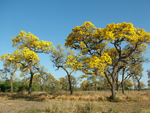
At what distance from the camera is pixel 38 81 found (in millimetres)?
41531

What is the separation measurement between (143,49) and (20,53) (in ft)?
52.6

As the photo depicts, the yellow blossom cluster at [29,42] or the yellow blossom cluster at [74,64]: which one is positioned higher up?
the yellow blossom cluster at [29,42]

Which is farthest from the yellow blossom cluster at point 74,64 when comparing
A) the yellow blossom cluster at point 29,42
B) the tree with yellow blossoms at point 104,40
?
the yellow blossom cluster at point 29,42

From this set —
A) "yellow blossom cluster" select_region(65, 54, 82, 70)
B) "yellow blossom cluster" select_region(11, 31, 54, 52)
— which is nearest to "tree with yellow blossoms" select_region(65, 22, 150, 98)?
"yellow blossom cluster" select_region(65, 54, 82, 70)

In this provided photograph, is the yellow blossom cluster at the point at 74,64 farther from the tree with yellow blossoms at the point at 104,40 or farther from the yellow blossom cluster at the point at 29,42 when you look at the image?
the yellow blossom cluster at the point at 29,42

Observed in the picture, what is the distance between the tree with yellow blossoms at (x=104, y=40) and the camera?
12.7 metres

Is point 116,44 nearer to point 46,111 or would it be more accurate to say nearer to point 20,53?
point 46,111

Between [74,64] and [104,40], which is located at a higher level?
[104,40]

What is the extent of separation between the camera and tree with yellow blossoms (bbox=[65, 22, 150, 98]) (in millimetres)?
12664

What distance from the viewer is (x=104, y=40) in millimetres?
14000

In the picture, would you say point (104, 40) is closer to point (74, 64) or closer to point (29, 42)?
point (74, 64)

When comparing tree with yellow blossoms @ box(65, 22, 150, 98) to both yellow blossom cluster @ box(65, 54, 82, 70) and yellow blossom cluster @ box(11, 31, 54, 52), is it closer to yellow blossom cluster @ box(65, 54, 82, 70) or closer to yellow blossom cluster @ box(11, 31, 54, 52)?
yellow blossom cluster @ box(65, 54, 82, 70)

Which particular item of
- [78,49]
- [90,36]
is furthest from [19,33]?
[90,36]

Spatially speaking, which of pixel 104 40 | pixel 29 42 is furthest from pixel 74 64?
pixel 29 42
